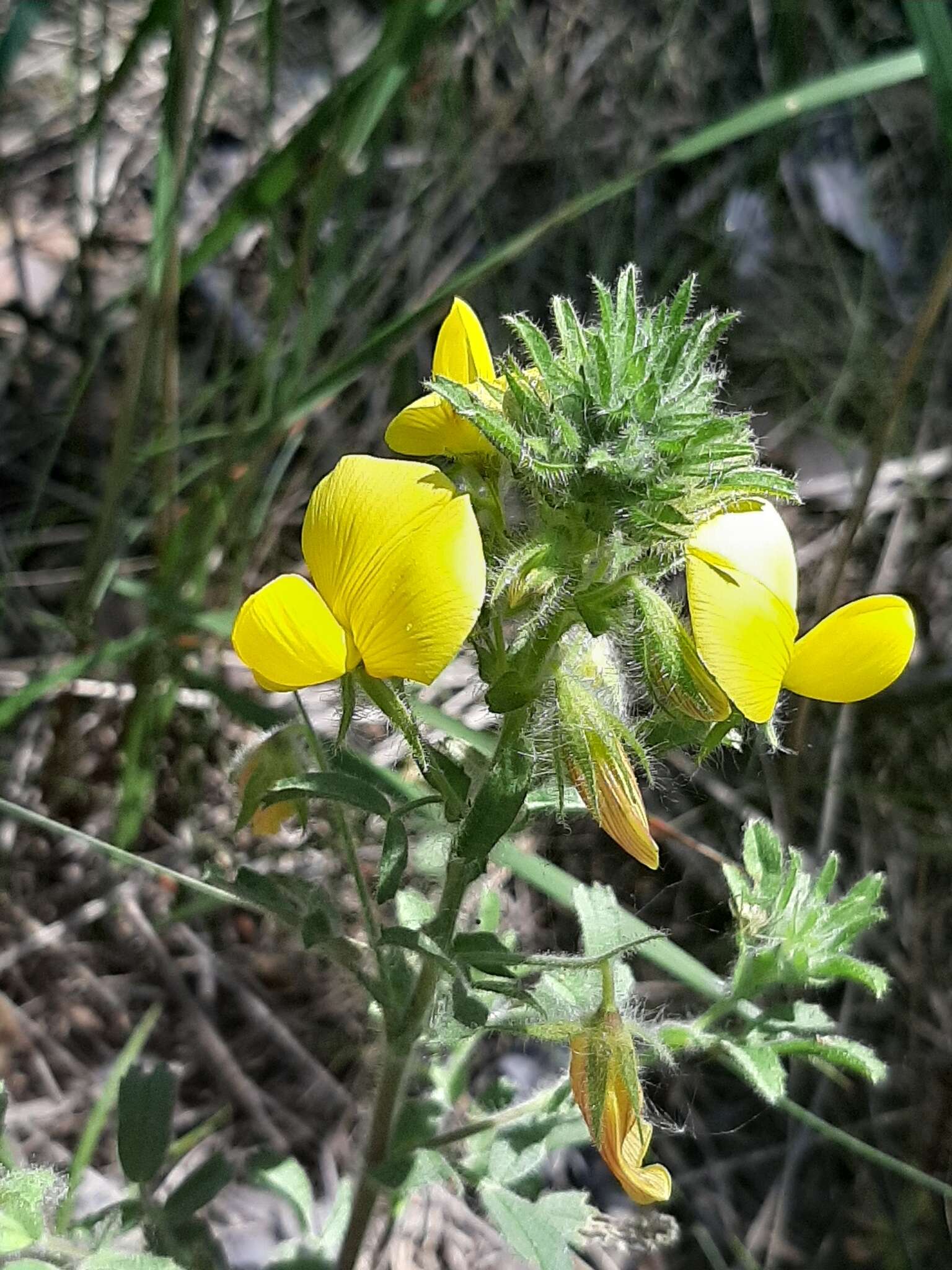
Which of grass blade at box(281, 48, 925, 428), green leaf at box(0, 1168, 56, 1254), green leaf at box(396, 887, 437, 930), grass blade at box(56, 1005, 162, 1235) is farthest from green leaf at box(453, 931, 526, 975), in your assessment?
grass blade at box(281, 48, 925, 428)

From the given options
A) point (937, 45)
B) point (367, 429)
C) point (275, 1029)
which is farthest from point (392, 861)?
point (367, 429)

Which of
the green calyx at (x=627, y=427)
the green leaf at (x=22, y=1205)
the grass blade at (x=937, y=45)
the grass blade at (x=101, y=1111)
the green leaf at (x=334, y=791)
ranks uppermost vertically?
the grass blade at (x=937, y=45)

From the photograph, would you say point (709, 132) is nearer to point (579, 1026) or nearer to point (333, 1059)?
point (579, 1026)

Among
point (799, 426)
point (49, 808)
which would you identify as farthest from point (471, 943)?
point (799, 426)

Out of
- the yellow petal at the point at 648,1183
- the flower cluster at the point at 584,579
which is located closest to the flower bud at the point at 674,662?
the flower cluster at the point at 584,579

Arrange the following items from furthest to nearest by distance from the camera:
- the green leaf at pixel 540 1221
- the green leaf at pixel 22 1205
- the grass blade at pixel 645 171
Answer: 1. the grass blade at pixel 645 171
2. the green leaf at pixel 540 1221
3. the green leaf at pixel 22 1205

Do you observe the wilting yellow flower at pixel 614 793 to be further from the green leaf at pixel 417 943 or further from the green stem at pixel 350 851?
the green stem at pixel 350 851
